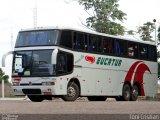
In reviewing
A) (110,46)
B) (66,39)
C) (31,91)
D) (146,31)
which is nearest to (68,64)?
(66,39)

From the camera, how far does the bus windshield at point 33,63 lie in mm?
25719

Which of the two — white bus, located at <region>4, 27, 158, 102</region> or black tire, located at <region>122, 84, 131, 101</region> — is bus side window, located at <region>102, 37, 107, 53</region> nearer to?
white bus, located at <region>4, 27, 158, 102</region>

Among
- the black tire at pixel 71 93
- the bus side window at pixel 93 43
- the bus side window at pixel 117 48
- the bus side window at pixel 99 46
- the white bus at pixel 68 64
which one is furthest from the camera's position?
the bus side window at pixel 117 48

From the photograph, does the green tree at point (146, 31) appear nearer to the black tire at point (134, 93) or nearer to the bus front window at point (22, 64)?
the black tire at point (134, 93)

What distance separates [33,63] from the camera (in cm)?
2617

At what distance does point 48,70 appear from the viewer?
1016 inches

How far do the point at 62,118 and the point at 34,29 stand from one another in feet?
44.7

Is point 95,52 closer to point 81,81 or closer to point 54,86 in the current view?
point 81,81

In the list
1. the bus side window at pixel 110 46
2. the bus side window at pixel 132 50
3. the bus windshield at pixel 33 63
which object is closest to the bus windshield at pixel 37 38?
the bus windshield at pixel 33 63

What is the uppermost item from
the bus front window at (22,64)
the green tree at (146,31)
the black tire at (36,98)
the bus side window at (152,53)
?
the green tree at (146,31)

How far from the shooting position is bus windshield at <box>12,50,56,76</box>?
25719 millimetres

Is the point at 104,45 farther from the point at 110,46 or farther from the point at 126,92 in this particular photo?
the point at 126,92

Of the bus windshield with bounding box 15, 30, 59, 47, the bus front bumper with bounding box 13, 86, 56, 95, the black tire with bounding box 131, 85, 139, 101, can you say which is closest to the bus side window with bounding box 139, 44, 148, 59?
the black tire with bounding box 131, 85, 139, 101

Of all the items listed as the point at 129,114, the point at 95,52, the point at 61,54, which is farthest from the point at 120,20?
the point at 129,114
